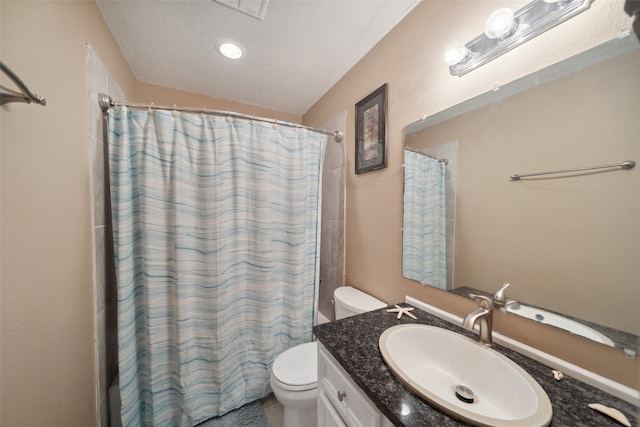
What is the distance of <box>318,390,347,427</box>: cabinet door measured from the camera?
0.72 metres

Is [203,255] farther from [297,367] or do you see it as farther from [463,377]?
[463,377]

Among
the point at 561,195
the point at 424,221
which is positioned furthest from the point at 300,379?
the point at 561,195

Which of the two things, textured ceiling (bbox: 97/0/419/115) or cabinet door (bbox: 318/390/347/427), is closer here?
cabinet door (bbox: 318/390/347/427)

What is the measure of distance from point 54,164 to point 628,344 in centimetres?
182

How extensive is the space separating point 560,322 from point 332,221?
1320mm

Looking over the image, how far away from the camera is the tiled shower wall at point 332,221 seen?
1.67 m

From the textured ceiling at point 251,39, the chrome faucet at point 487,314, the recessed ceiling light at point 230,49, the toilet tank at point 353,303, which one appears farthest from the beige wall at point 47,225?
the chrome faucet at point 487,314

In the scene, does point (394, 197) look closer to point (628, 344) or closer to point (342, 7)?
point (628, 344)

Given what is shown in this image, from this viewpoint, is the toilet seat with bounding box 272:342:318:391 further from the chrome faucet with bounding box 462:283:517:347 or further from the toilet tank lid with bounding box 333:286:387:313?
the chrome faucet with bounding box 462:283:517:347

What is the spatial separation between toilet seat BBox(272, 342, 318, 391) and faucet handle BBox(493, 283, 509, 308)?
895 millimetres

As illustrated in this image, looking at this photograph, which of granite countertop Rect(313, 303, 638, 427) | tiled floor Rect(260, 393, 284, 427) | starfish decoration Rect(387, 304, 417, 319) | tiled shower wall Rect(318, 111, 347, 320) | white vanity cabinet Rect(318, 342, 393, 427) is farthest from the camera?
tiled shower wall Rect(318, 111, 347, 320)

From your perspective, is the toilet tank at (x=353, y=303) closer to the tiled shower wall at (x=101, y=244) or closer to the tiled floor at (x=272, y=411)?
the tiled floor at (x=272, y=411)

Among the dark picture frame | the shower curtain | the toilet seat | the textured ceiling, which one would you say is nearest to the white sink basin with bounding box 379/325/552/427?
the toilet seat

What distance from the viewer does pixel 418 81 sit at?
41.9 inches
